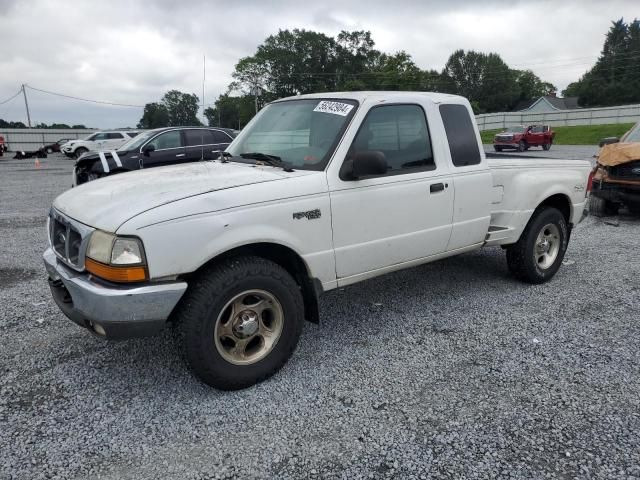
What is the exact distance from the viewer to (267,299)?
3178mm

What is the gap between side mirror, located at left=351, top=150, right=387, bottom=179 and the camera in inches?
130

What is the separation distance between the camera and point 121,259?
2684mm

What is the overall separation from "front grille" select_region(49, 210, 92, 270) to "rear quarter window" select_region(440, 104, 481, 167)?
2.99 meters

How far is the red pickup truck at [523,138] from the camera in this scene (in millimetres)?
→ 27781

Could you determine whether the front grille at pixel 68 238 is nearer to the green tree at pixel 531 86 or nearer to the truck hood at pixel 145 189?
the truck hood at pixel 145 189

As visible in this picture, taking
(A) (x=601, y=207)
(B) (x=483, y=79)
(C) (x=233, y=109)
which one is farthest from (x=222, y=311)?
(B) (x=483, y=79)

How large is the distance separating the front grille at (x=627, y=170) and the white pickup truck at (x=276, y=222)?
4327mm

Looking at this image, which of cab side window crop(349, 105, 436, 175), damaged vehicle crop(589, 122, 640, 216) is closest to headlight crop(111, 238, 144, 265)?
cab side window crop(349, 105, 436, 175)

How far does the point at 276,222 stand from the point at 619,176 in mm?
7341

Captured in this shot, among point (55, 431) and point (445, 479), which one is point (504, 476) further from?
point (55, 431)

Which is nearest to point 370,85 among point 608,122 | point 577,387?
point 608,122

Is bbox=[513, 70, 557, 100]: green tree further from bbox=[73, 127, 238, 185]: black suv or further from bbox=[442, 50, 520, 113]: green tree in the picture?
bbox=[73, 127, 238, 185]: black suv

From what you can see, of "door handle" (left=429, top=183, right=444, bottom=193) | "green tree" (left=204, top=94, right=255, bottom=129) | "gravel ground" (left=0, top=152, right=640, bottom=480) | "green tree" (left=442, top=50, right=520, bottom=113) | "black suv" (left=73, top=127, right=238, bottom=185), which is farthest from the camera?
"green tree" (left=442, top=50, right=520, bottom=113)

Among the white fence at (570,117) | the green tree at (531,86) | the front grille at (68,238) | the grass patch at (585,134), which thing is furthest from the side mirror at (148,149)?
the green tree at (531,86)
